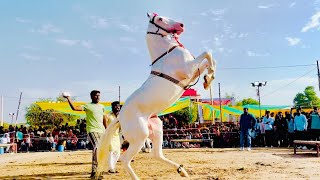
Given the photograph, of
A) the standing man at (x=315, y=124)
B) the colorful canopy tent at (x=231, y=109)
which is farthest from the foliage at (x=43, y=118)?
the standing man at (x=315, y=124)

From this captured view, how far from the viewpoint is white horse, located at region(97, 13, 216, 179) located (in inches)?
216

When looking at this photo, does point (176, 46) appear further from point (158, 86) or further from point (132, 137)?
point (132, 137)

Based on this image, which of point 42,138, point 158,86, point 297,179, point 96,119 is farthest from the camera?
point 42,138

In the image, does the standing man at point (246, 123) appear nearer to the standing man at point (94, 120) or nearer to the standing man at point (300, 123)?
the standing man at point (300, 123)

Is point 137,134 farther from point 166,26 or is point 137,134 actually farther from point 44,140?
point 44,140

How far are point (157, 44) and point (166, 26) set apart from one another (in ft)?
0.98

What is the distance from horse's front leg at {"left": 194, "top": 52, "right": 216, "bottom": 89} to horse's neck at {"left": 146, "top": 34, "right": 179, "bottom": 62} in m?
0.50

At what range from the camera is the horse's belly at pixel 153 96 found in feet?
18.1

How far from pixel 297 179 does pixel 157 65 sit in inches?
122

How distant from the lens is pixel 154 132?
19.9 ft

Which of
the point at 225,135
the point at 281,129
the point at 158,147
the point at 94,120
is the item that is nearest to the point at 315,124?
the point at 281,129

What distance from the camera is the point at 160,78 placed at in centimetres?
554

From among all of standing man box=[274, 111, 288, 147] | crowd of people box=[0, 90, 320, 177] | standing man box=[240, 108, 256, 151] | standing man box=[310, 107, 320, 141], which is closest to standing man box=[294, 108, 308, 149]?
crowd of people box=[0, 90, 320, 177]

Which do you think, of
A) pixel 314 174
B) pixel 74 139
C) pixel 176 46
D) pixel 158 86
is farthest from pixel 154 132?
pixel 74 139
